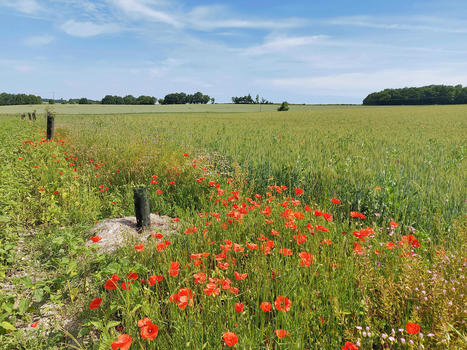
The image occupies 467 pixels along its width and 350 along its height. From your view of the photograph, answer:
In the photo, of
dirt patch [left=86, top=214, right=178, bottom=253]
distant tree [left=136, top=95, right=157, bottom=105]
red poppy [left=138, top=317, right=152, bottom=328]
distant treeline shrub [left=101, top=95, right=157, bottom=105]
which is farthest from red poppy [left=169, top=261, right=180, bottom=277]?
distant tree [left=136, top=95, right=157, bottom=105]

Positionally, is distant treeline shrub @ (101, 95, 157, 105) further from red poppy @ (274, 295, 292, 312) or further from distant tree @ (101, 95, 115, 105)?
red poppy @ (274, 295, 292, 312)

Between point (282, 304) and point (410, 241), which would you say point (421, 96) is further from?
point (282, 304)

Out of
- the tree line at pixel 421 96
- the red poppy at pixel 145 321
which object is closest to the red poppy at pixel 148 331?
the red poppy at pixel 145 321

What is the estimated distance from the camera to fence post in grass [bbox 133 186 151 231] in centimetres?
368

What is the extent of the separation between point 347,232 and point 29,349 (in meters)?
3.16

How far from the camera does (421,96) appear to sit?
8206 cm

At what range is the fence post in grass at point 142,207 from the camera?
3678mm

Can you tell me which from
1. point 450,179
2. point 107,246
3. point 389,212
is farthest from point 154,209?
point 450,179

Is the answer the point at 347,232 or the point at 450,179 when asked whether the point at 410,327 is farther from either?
the point at 450,179

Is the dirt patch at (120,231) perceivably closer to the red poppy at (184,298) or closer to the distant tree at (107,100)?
the red poppy at (184,298)

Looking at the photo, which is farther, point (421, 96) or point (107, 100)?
point (421, 96)

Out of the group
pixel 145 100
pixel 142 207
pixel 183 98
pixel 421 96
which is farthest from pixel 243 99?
pixel 142 207

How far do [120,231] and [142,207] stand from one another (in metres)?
0.45

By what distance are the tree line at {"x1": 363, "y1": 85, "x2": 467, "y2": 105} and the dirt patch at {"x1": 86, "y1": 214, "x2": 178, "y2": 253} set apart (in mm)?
89283
